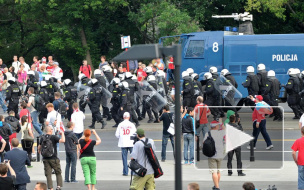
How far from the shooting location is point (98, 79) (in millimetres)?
28578

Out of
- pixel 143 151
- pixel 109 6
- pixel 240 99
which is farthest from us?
pixel 109 6

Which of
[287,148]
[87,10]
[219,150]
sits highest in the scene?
[87,10]

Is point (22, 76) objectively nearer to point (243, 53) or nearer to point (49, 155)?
point (243, 53)

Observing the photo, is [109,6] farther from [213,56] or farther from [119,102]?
[119,102]

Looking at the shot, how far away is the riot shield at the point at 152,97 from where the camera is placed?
28359mm

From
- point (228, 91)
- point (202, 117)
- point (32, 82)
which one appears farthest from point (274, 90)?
point (202, 117)

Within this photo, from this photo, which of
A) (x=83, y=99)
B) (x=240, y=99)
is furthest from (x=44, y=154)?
(x=240, y=99)

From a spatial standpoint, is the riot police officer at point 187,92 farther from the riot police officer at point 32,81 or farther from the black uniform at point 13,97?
the black uniform at point 13,97

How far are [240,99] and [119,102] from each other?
5.30 metres

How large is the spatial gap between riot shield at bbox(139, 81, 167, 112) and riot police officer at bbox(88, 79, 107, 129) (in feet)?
5.67

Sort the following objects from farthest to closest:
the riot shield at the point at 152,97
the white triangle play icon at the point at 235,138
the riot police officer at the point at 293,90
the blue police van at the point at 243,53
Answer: the blue police van at the point at 243,53, the riot shield at the point at 152,97, the riot police officer at the point at 293,90, the white triangle play icon at the point at 235,138

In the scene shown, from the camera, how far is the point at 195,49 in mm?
31828

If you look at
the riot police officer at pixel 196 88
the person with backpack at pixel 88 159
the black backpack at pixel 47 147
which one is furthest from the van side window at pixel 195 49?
the black backpack at pixel 47 147

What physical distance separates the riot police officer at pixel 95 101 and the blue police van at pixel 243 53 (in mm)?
5039
